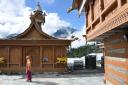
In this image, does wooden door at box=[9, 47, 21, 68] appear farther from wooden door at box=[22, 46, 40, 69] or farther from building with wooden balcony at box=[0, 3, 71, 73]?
wooden door at box=[22, 46, 40, 69]

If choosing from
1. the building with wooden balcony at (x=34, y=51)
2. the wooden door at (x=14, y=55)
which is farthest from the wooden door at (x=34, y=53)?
the wooden door at (x=14, y=55)

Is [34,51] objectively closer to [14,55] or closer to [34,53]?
[34,53]

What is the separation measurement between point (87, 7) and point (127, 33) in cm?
645

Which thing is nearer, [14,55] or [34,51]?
[14,55]

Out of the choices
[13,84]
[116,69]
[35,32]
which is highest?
[35,32]

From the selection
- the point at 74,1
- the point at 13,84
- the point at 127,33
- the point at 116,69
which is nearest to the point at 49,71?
the point at 13,84

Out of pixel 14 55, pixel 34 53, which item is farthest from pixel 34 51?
pixel 14 55

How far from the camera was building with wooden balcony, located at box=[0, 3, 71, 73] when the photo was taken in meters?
25.5

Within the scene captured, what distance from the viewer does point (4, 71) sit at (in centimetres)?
2570

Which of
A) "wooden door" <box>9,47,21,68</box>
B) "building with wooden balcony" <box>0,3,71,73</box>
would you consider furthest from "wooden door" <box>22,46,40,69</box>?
"wooden door" <box>9,47,21,68</box>

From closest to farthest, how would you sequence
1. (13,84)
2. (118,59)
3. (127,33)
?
(127,33) < (118,59) < (13,84)

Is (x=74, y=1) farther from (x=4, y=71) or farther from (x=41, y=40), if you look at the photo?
(x=4, y=71)

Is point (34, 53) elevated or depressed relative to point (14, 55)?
elevated

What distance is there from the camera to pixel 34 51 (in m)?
25.9
